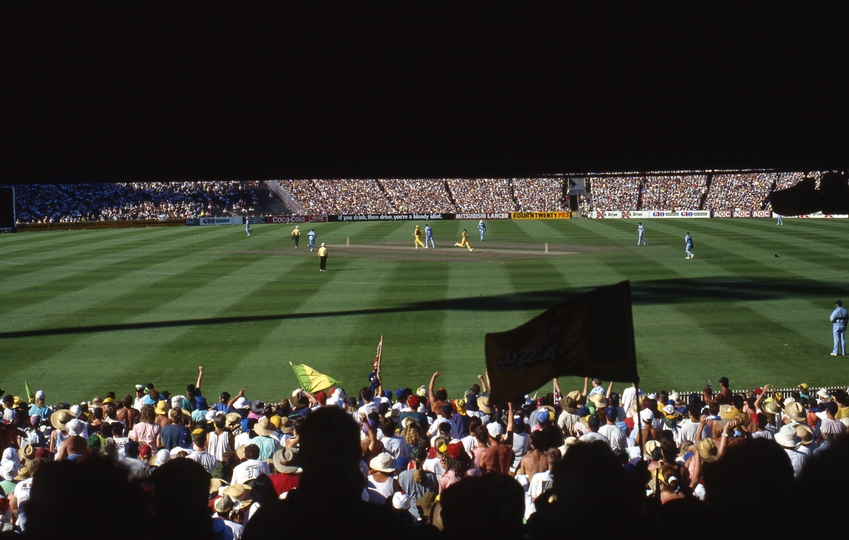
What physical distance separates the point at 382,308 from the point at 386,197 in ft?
187

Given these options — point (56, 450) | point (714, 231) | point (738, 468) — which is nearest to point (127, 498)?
point (738, 468)

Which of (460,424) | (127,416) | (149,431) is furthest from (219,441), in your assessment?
(127,416)

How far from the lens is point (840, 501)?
3.18m

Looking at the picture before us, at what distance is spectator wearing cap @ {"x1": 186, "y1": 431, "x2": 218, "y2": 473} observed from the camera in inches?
358

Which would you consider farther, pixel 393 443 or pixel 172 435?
pixel 172 435

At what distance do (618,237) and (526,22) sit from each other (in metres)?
45.8

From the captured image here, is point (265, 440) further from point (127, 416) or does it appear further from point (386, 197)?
point (386, 197)

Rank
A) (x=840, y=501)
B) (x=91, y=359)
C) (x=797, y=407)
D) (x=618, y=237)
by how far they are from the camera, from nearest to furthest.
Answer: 1. (x=840, y=501)
2. (x=797, y=407)
3. (x=91, y=359)
4. (x=618, y=237)

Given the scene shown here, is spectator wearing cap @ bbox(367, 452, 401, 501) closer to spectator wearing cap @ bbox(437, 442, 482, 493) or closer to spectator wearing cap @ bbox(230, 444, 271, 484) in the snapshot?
spectator wearing cap @ bbox(437, 442, 482, 493)

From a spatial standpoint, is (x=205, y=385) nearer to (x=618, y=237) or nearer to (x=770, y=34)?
(x=770, y=34)

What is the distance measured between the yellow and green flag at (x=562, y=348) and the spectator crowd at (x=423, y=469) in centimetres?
42

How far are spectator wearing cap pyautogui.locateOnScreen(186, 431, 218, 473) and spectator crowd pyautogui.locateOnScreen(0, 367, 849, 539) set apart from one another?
0.02m

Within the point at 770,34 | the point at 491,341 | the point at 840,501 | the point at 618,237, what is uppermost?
the point at 770,34

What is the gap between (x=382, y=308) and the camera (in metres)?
27.4
